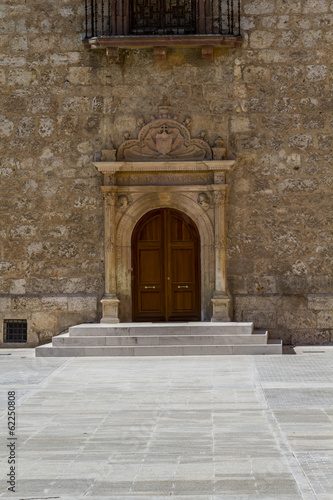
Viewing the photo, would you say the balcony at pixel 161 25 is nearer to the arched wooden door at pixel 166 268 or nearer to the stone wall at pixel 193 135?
the stone wall at pixel 193 135

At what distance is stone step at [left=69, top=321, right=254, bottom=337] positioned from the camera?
37.8 feet

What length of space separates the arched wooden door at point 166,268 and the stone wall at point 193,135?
64 cm

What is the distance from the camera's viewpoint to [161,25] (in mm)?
12750

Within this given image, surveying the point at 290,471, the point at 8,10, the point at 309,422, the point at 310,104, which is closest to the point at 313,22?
the point at 310,104

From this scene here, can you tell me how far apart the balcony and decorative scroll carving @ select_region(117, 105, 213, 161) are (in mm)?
1076

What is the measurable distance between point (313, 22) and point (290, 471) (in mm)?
9038

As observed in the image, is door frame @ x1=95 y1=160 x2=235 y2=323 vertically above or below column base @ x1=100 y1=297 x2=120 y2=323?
above

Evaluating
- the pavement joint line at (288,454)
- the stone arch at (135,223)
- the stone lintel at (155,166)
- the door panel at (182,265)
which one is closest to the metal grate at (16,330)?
the stone arch at (135,223)

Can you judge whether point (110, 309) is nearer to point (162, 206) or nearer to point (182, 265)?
point (182, 265)

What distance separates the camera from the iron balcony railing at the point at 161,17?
12484 mm

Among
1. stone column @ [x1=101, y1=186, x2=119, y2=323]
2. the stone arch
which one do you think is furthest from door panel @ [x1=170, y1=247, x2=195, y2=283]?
stone column @ [x1=101, y1=186, x2=119, y2=323]

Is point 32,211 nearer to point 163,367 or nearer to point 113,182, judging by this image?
point 113,182

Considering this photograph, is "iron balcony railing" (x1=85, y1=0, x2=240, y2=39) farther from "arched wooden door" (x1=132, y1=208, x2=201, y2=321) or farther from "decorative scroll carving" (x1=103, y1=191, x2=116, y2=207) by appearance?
"arched wooden door" (x1=132, y1=208, x2=201, y2=321)

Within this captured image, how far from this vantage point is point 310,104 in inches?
491
